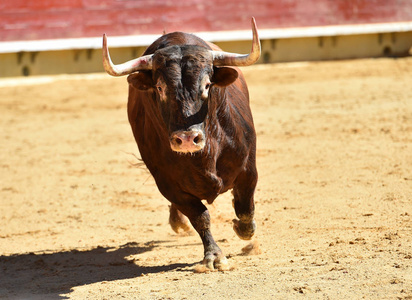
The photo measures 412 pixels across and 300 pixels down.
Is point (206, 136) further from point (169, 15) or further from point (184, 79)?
point (169, 15)

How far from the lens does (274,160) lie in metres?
7.11

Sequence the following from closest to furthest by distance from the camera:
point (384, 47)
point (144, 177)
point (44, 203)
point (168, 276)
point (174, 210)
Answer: point (168, 276) → point (174, 210) → point (44, 203) → point (144, 177) → point (384, 47)

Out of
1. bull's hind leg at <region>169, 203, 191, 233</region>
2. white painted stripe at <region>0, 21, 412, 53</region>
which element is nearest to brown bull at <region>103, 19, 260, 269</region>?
bull's hind leg at <region>169, 203, 191, 233</region>

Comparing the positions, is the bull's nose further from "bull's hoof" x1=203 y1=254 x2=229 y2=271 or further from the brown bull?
"bull's hoof" x1=203 y1=254 x2=229 y2=271

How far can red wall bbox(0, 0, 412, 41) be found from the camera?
1244cm

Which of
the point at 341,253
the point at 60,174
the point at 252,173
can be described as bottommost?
the point at 60,174

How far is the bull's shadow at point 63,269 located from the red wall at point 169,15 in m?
7.90

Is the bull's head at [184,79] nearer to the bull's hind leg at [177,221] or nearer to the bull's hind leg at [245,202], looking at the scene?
the bull's hind leg at [245,202]

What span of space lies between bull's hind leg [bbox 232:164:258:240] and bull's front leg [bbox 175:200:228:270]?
0.37 metres

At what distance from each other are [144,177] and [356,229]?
2.77 m

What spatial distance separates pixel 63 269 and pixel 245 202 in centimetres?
123

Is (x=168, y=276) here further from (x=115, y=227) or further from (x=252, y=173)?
(x=115, y=227)

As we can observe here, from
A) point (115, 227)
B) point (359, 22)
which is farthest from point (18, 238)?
point (359, 22)

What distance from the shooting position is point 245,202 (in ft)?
15.5
